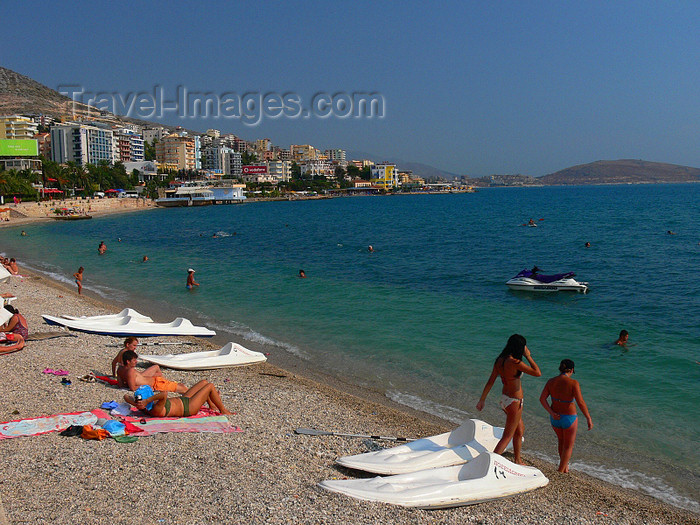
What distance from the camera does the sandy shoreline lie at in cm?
583

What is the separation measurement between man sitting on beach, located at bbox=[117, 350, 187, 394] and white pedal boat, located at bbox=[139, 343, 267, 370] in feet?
6.83

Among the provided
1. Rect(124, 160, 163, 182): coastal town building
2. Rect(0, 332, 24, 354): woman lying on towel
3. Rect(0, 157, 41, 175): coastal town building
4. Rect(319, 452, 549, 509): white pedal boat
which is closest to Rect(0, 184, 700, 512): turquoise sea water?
Rect(319, 452, 549, 509): white pedal boat

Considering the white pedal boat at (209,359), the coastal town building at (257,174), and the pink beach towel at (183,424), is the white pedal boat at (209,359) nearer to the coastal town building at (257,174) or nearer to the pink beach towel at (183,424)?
the pink beach towel at (183,424)

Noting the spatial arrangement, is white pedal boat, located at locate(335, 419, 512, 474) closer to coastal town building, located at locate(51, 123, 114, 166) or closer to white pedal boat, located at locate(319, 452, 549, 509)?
white pedal boat, located at locate(319, 452, 549, 509)

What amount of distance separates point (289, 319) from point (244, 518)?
1297 cm

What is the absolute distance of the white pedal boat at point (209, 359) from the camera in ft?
40.2

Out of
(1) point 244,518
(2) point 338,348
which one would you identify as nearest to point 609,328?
(2) point 338,348

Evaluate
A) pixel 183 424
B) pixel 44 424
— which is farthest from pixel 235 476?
pixel 44 424

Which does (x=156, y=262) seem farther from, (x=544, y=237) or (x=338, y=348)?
(x=544, y=237)

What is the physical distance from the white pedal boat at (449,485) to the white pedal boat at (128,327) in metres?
9.92

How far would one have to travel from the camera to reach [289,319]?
18625 millimetres

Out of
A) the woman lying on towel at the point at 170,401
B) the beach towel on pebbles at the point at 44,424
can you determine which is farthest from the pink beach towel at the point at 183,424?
the beach towel on pebbles at the point at 44,424

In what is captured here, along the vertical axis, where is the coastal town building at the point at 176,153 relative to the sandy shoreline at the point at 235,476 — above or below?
above

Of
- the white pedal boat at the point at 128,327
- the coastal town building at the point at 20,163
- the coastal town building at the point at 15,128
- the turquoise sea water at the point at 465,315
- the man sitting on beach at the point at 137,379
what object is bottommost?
the turquoise sea water at the point at 465,315
